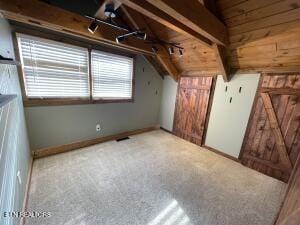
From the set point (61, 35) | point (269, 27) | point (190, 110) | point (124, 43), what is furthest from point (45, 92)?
point (269, 27)

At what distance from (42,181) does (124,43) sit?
2.57 metres

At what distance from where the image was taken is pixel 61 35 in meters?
2.45

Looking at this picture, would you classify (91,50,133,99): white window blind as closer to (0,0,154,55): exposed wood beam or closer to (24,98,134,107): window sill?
(24,98,134,107): window sill

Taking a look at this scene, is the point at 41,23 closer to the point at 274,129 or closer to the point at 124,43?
the point at 124,43

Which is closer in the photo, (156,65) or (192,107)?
(192,107)

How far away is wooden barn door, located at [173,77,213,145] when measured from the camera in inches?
137

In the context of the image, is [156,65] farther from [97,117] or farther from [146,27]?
[97,117]

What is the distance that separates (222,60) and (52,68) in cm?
307

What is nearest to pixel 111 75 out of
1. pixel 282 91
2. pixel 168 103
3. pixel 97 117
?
pixel 97 117

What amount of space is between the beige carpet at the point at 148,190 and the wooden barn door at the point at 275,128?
0.89ft

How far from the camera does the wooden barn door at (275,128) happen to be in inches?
90.3

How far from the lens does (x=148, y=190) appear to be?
1.97 metres

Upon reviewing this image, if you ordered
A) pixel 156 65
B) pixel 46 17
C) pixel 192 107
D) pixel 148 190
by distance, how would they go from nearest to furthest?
pixel 46 17
pixel 148 190
pixel 192 107
pixel 156 65

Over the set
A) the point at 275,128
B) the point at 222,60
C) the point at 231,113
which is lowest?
the point at 275,128
